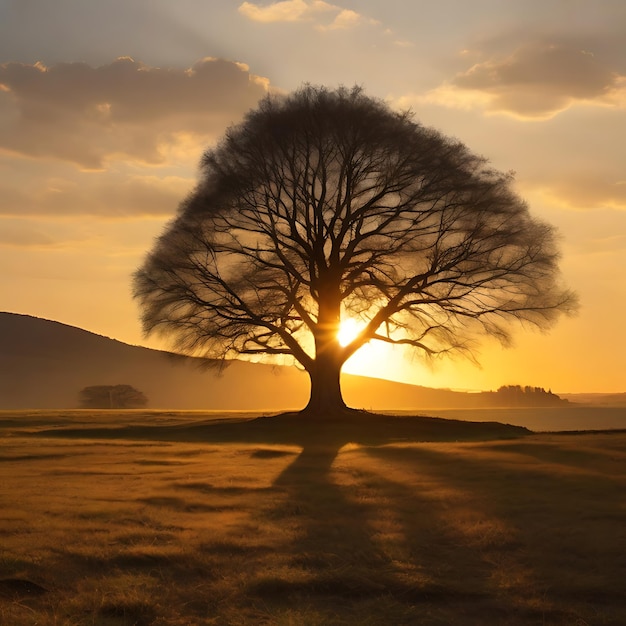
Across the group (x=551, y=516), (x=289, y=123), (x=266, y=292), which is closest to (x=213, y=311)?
(x=266, y=292)

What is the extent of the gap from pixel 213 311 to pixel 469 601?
82.2ft

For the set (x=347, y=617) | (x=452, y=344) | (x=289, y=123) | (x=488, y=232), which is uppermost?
(x=289, y=123)

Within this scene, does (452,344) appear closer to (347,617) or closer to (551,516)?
(551,516)

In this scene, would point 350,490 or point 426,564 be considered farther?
point 350,490

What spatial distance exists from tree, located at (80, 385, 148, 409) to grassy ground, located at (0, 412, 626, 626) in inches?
2882

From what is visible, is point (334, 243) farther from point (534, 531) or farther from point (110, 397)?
point (110, 397)

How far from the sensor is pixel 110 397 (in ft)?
289

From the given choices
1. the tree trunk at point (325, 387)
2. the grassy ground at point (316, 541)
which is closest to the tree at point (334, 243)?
the tree trunk at point (325, 387)

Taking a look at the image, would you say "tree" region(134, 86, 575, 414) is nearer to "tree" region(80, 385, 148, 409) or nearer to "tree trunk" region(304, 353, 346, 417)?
"tree trunk" region(304, 353, 346, 417)

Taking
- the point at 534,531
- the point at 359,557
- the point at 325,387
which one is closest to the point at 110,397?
the point at 325,387

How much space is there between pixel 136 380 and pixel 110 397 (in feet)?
187

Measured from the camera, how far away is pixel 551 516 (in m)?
11.0

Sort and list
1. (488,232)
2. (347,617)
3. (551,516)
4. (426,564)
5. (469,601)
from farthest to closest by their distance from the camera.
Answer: (488,232) < (551,516) < (426,564) < (469,601) < (347,617)

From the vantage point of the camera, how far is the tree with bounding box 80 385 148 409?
8931 centimetres
